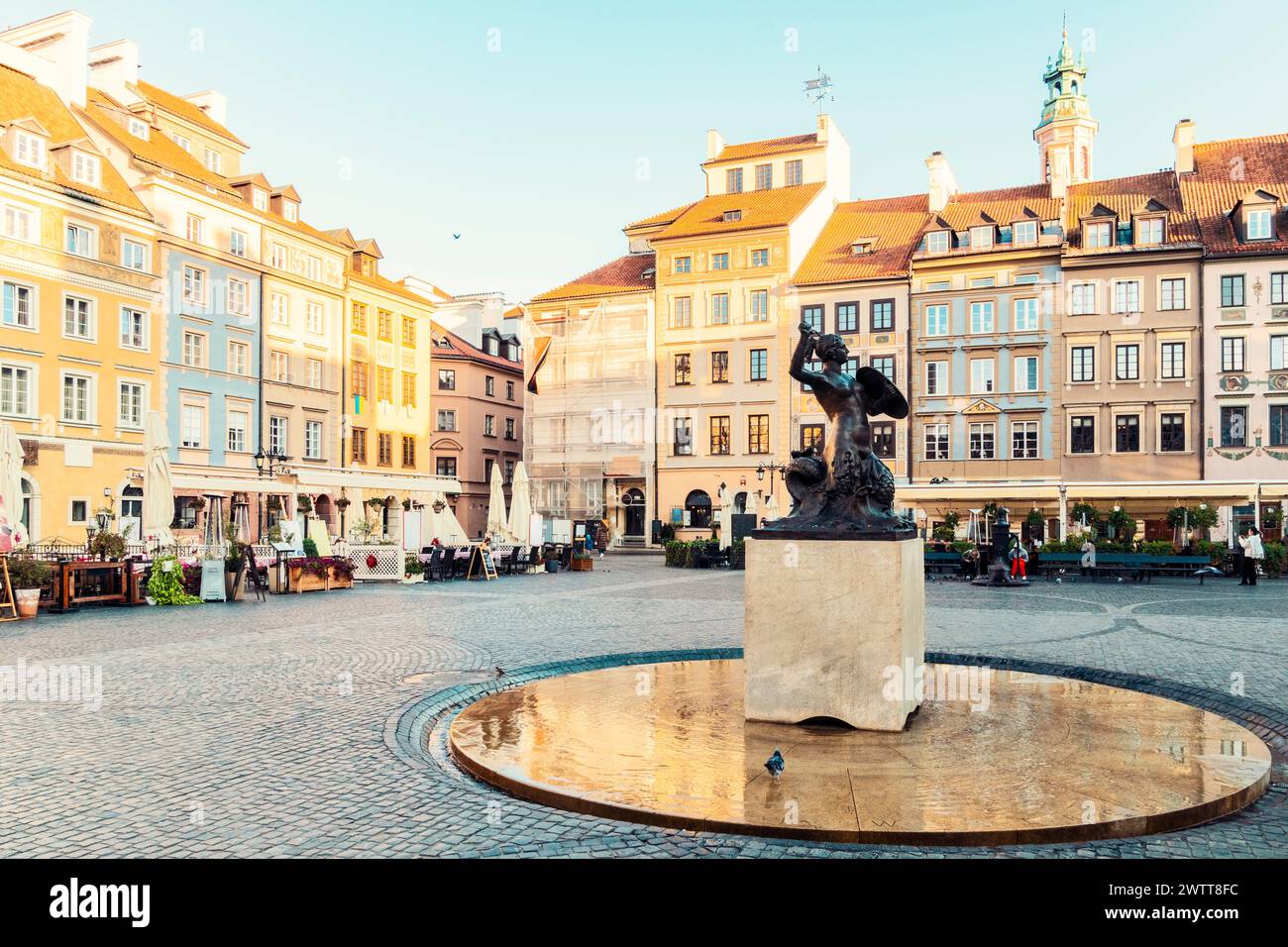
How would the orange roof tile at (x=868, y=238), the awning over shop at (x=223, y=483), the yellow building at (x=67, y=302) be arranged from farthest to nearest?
the orange roof tile at (x=868, y=238)
the yellow building at (x=67, y=302)
the awning over shop at (x=223, y=483)

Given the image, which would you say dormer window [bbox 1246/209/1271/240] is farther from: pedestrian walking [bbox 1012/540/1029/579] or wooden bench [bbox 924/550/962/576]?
wooden bench [bbox 924/550/962/576]

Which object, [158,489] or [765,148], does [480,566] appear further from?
[765,148]

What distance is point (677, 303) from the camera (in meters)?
51.5

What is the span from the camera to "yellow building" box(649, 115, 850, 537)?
4897 cm

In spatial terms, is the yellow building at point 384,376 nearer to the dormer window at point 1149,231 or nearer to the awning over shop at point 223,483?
the awning over shop at point 223,483

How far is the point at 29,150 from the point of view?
33656 mm

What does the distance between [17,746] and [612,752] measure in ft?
14.1

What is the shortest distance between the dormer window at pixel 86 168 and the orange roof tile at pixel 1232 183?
43.6 meters

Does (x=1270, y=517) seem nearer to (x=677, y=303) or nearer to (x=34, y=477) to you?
(x=677, y=303)

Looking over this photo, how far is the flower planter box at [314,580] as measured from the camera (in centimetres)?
2241

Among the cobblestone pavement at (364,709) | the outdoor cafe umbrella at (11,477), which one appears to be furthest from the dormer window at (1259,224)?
the outdoor cafe umbrella at (11,477)

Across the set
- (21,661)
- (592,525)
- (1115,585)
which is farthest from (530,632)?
(592,525)

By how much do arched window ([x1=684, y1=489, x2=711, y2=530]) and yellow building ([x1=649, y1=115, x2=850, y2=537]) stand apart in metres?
0.05

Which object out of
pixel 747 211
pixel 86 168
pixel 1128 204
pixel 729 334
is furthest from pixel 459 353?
pixel 1128 204
